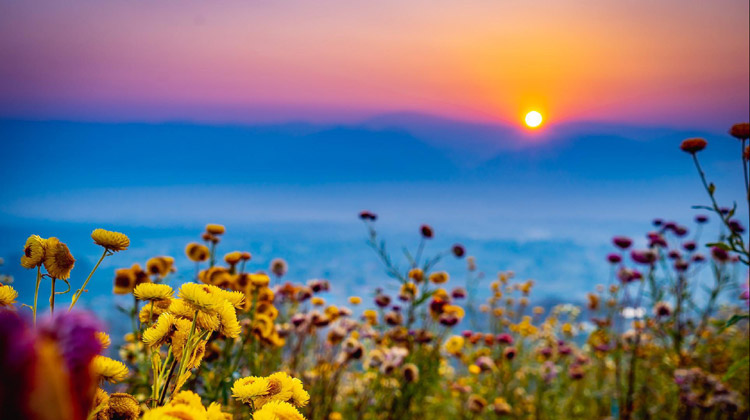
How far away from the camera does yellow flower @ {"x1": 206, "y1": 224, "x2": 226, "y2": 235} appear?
92.9 inches

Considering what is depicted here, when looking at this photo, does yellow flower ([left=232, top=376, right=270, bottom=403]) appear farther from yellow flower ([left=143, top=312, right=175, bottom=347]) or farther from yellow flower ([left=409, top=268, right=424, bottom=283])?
yellow flower ([left=409, top=268, right=424, bottom=283])

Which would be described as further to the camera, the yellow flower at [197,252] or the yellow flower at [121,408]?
the yellow flower at [197,252]

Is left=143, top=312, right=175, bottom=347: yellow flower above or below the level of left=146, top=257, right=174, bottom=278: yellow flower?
below

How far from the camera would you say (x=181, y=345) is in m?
0.72

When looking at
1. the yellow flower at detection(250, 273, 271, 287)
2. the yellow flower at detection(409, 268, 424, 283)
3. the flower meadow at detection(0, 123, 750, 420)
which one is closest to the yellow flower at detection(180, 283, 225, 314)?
the flower meadow at detection(0, 123, 750, 420)

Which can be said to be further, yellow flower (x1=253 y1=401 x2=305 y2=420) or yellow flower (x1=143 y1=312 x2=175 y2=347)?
yellow flower (x1=143 y1=312 x2=175 y2=347)

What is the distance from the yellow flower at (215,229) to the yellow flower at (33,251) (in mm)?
1580

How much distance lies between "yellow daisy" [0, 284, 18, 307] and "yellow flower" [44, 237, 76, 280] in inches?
4.6

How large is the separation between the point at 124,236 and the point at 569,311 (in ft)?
19.0

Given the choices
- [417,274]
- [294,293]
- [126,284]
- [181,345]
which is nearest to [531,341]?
[417,274]

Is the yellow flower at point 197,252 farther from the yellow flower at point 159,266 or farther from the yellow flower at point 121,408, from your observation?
the yellow flower at point 121,408

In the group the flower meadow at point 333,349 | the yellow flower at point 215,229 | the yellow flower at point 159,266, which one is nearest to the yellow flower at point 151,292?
the flower meadow at point 333,349

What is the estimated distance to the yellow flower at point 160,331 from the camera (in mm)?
702

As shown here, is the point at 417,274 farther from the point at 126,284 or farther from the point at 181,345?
the point at 181,345
